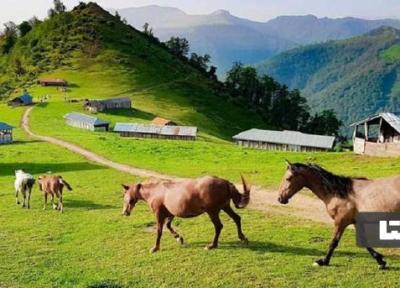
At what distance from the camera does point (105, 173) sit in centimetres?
4019

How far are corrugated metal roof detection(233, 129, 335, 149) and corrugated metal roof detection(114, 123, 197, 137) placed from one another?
8.38 metres

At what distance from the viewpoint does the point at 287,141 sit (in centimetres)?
8025

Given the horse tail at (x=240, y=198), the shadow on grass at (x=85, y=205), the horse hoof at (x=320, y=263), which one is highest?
the horse tail at (x=240, y=198)

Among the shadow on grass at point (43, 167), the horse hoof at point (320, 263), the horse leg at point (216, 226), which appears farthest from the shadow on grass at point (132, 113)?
the horse hoof at point (320, 263)

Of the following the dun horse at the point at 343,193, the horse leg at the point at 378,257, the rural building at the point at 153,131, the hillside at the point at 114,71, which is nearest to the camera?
the dun horse at the point at 343,193

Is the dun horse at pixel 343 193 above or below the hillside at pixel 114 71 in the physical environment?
below

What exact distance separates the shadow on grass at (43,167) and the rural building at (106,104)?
2093 inches

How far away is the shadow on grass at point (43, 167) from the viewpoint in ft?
138

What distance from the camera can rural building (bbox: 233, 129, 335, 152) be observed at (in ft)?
257

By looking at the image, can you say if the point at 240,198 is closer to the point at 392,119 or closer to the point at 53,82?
the point at 392,119

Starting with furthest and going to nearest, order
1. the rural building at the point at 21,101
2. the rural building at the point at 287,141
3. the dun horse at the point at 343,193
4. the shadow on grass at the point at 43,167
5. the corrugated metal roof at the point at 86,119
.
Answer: the rural building at the point at 21,101, the corrugated metal roof at the point at 86,119, the rural building at the point at 287,141, the shadow on grass at the point at 43,167, the dun horse at the point at 343,193

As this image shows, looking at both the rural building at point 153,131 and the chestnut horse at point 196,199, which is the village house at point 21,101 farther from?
the chestnut horse at point 196,199

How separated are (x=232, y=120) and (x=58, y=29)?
7260cm

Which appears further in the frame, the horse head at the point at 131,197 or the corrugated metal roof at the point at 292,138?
the corrugated metal roof at the point at 292,138
